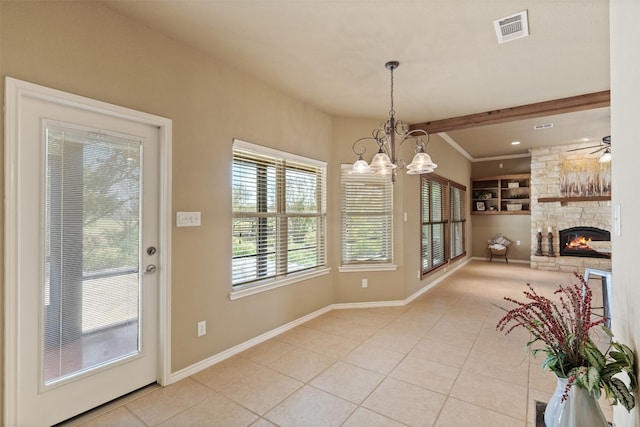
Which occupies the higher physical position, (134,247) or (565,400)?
(134,247)

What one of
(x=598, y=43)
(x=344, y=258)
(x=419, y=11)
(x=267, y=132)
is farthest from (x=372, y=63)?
(x=344, y=258)

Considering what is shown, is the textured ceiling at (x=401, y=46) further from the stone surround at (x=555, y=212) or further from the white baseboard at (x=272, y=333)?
the stone surround at (x=555, y=212)

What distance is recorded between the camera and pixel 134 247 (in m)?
2.21

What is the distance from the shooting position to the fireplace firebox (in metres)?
6.64

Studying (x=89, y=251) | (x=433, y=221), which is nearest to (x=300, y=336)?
(x=89, y=251)

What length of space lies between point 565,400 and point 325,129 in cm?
362

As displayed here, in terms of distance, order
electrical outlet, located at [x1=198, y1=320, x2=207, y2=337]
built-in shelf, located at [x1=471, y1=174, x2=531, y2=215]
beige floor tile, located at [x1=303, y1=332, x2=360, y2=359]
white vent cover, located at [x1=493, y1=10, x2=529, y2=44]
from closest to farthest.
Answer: white vent cover, located at [x1=493, y1=10, x2=529, y2=44] < electrical outlet, located at [x1=198, y1=320, x2=207, y2=337] < beige floor tile, located at [x1=303, y1=332, x2=360, y2=359] < built-in shelf, located at [x1=471, y1=174, x2=531, y2=215]

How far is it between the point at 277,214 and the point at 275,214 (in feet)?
0.10

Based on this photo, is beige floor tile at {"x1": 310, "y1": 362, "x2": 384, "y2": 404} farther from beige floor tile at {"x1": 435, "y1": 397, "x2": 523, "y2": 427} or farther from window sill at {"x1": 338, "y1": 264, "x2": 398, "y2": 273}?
window sill at {"x1": 338, "y1": 264, "x2": 398, "y2": 273}

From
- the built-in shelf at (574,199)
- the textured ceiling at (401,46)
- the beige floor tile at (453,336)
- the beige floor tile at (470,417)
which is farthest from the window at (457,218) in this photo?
the beige floor tile at (470,417)

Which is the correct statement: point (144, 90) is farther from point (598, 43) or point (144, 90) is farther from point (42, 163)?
point (598, 43)

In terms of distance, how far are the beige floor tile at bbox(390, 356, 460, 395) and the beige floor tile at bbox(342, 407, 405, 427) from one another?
519 mm

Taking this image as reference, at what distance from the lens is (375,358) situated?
278cm

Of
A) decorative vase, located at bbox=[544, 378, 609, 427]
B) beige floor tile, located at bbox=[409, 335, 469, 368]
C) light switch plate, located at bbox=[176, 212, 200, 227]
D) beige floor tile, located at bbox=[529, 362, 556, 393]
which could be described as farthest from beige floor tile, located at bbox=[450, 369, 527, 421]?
light switch plate, located at bbox=[176, 212, 200, 227]
